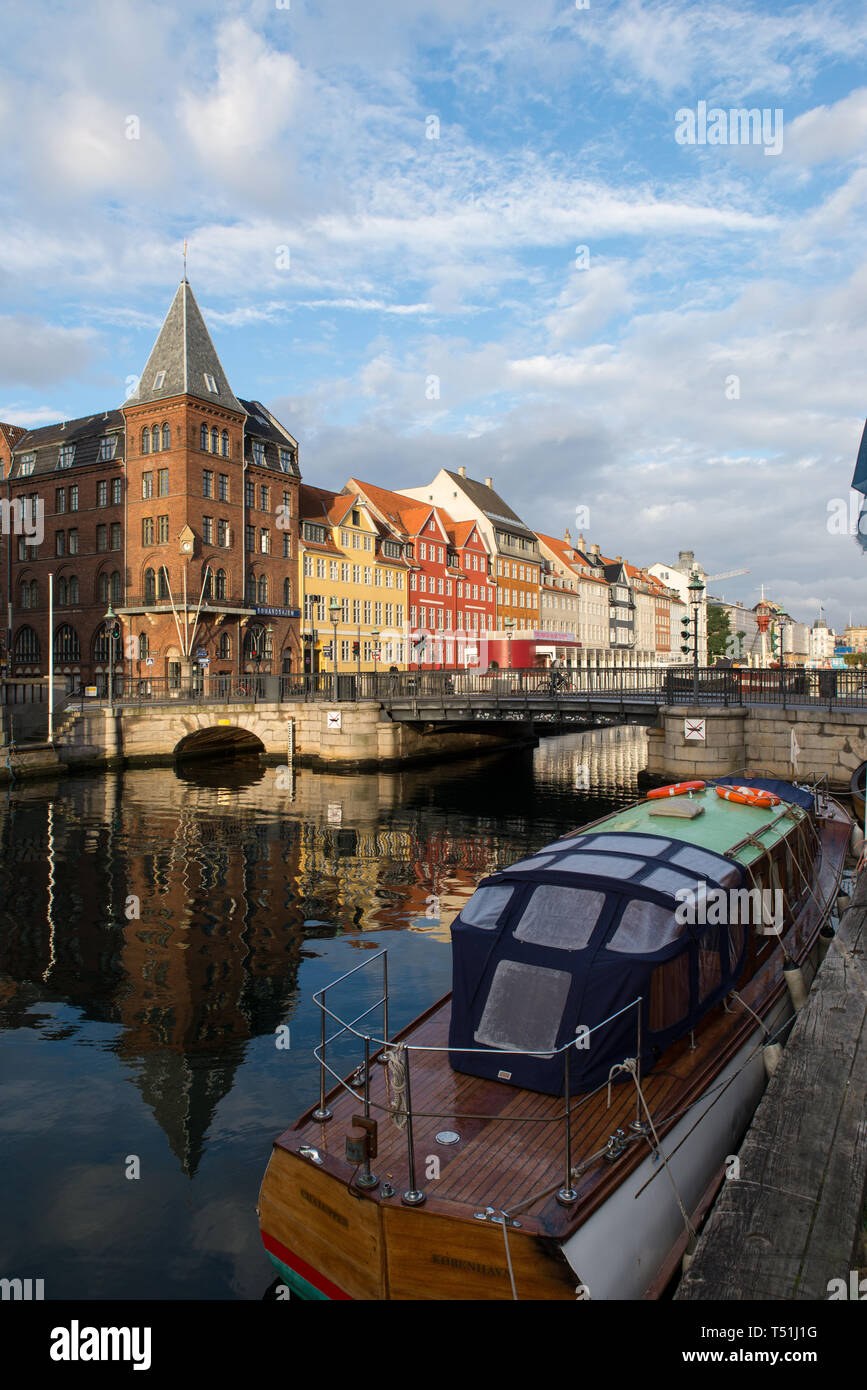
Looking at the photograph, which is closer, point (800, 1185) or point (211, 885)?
point (800, 1185)

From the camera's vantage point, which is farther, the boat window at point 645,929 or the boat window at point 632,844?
the boat window at point 632,844

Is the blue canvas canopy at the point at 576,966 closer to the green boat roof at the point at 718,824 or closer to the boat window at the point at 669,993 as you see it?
the boat window at the point at 669,993

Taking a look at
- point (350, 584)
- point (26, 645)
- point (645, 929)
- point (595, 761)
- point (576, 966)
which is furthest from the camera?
point (350, 584)

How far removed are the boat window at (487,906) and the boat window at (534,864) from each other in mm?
262

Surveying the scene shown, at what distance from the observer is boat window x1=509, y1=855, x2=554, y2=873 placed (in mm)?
8627

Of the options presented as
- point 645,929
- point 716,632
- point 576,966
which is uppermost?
point 716,632

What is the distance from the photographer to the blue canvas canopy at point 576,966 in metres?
7.11

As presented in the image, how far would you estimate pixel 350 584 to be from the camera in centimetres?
6291

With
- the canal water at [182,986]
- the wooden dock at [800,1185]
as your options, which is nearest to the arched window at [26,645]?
the canal water at [182,986]

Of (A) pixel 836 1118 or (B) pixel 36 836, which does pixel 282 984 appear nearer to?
(A) pixel 836 1118

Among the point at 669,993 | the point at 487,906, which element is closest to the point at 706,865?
the point at 669,993

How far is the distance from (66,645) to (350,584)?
19690 mm

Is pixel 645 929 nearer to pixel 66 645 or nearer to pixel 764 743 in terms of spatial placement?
pixel 764 743

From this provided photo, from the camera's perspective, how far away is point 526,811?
31.1m
